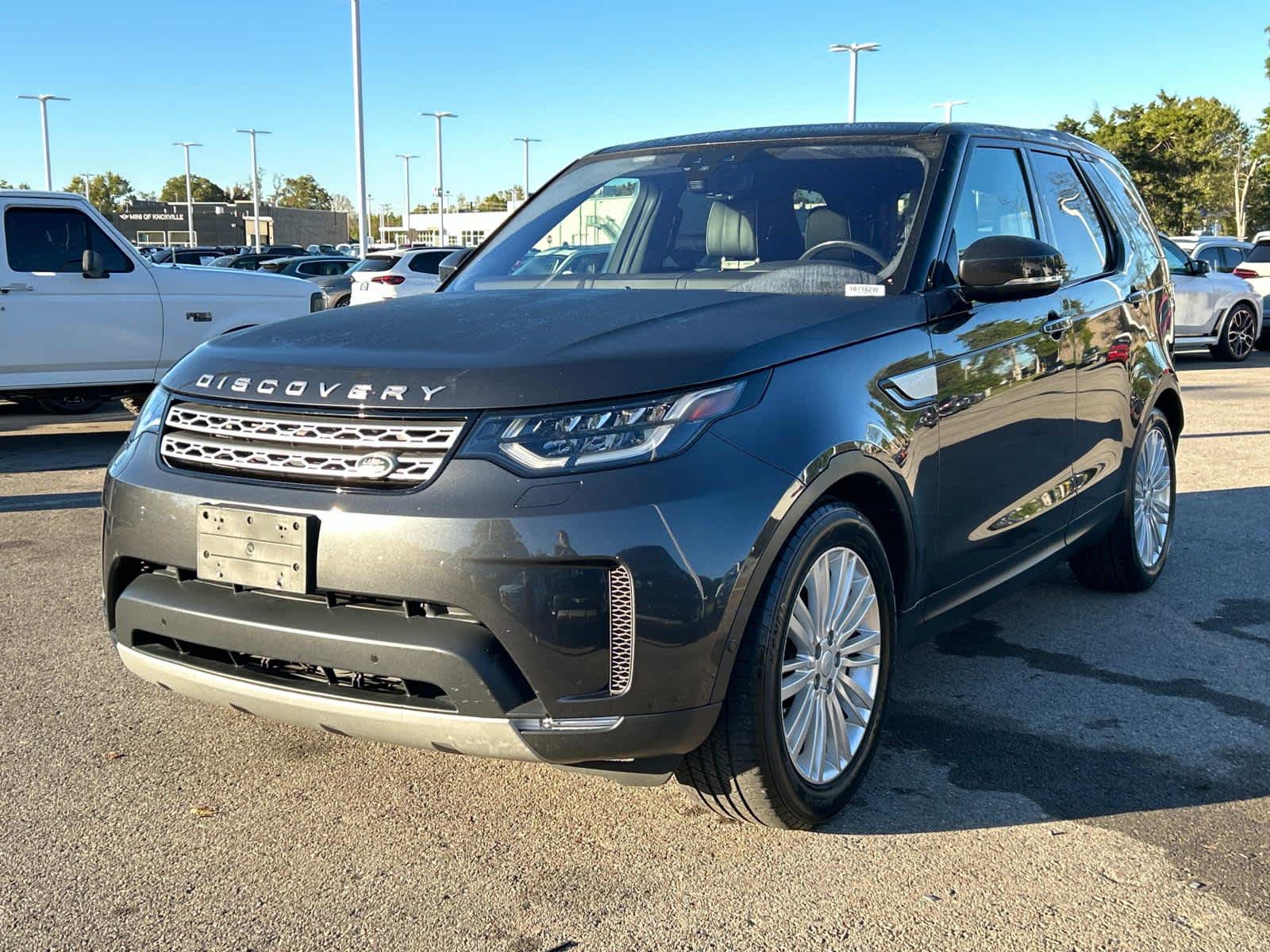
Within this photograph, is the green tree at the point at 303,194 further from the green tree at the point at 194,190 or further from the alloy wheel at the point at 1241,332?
the alloy wheel at the point at 1241,332

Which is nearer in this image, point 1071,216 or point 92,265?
point 1071,216

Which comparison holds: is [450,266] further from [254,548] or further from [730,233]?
[254,548]

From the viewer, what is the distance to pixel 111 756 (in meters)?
3.67

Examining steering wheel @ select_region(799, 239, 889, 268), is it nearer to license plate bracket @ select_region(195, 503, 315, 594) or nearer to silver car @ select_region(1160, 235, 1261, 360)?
license plate bracket @ select_region(195, 503, 315, 594)

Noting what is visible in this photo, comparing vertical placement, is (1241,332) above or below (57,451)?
above

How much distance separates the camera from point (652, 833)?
126 inches

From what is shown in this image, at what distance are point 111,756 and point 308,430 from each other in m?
1.46

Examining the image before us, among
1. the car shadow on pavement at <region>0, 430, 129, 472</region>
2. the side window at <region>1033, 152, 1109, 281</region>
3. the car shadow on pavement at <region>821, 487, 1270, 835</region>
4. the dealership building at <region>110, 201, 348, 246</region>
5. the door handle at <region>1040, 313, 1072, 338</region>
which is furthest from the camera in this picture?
the dealership building at <region>110, 201, 348, 246</region>

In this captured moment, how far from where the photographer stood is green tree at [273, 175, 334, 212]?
481ft

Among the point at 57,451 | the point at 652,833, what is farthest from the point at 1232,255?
the point at 652,833

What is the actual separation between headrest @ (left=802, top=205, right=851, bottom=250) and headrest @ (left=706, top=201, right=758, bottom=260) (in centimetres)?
17

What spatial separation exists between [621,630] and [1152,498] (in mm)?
3731

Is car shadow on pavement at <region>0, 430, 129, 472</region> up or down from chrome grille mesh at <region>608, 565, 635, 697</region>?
down

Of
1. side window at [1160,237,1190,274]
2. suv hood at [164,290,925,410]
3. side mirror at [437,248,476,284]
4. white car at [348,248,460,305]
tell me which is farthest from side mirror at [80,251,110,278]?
side window at [1160,237,1190,274]
